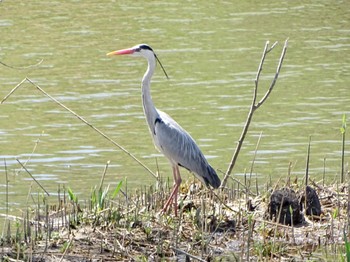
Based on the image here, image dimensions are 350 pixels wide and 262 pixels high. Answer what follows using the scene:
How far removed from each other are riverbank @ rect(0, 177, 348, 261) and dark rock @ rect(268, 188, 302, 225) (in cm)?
12

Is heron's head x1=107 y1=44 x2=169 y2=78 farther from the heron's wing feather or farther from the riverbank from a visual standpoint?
the riverbank

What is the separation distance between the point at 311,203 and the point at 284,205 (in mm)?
351

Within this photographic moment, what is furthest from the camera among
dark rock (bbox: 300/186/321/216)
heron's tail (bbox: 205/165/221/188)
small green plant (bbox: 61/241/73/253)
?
heron's tail (bbox: 205/165/221/188)

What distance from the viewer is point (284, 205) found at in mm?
9406

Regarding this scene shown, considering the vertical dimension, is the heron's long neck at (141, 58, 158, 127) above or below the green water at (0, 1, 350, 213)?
above

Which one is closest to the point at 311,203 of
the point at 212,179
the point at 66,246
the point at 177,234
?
the point at 212,179

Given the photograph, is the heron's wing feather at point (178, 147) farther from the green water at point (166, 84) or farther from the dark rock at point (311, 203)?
the green water at point (166, 84)

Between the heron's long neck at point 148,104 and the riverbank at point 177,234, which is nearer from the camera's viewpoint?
the riverbank at point 177,234

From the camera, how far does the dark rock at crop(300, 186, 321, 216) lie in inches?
376

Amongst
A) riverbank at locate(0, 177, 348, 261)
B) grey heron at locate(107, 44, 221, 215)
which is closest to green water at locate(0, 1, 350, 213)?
grey heron at locate(107, 44, 221, 215)

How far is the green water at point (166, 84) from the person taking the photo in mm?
14055

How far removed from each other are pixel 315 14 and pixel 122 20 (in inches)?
177

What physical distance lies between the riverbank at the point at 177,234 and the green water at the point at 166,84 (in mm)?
2681

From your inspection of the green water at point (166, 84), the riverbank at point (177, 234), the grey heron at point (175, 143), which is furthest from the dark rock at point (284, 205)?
the green water at point (166, 84)
